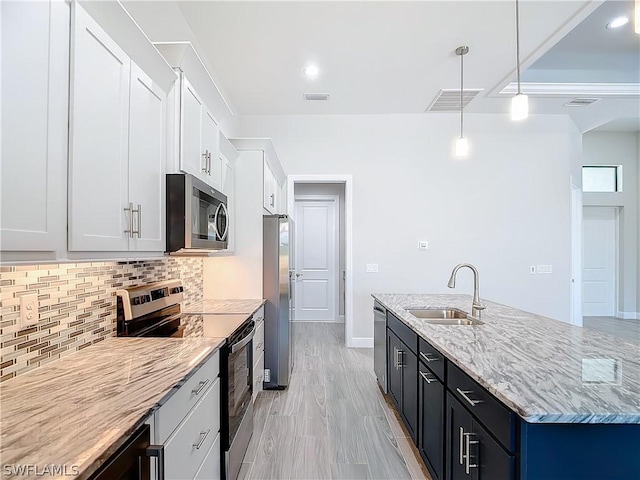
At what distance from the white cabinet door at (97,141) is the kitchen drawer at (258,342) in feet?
5.40

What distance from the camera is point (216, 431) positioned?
167 centimetres

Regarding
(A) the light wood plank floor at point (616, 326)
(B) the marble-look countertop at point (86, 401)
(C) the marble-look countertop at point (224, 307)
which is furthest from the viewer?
(A) the light wood plank floor at point (616, 326)

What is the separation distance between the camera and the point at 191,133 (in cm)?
198

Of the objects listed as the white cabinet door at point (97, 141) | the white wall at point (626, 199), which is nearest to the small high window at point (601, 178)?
the white wall at point (626, 199)

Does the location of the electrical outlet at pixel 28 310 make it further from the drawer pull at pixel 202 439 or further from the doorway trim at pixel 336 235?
the doorway trim at pixel 336 235

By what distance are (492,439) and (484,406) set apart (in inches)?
4.2

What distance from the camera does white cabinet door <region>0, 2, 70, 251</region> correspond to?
2.77 ft

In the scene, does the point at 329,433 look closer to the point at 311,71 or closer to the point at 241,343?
the point at 241,343

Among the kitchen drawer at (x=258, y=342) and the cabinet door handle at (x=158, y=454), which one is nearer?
the cabinet door handle at (x=158, y=454)

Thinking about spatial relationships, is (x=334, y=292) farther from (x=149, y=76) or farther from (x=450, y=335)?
(x=149, y=76)

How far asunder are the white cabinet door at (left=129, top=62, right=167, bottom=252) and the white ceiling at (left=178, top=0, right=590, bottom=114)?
1443mm

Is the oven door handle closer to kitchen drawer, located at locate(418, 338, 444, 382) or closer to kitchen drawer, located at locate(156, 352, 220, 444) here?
kitchen drawer, located at locate(156, 352, 220, 444)

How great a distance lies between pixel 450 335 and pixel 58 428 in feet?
5.51

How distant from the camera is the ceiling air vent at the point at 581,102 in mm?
4160
